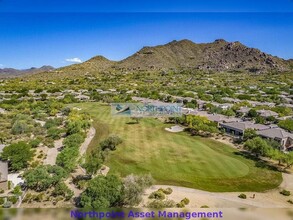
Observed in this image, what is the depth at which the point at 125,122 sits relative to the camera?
153ft

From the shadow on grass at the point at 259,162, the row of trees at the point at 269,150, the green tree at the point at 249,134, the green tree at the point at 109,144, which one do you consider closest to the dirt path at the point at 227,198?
the shadow on grass at the point at 259,162

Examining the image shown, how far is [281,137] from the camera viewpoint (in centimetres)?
3319

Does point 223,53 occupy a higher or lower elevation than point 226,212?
higher

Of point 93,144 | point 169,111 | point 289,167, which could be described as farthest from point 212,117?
point 93,144

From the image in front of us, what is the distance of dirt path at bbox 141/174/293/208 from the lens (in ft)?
Answer: 66.7

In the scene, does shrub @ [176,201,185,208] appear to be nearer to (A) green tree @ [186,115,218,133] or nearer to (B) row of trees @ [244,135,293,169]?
(B) row of trees @ [244,135,293,169]

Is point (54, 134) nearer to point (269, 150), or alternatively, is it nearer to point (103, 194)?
point (103, 194)

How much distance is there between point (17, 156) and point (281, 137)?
3039 cm

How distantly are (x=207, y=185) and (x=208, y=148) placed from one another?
1029cm

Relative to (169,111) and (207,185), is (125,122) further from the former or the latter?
(207,185)

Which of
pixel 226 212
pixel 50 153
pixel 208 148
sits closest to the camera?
pixel 226 212

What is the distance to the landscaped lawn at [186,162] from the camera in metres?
24.3

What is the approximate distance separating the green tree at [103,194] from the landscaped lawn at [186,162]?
20.6ft

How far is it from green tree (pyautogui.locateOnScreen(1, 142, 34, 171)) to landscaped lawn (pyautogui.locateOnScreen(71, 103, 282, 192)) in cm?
821
